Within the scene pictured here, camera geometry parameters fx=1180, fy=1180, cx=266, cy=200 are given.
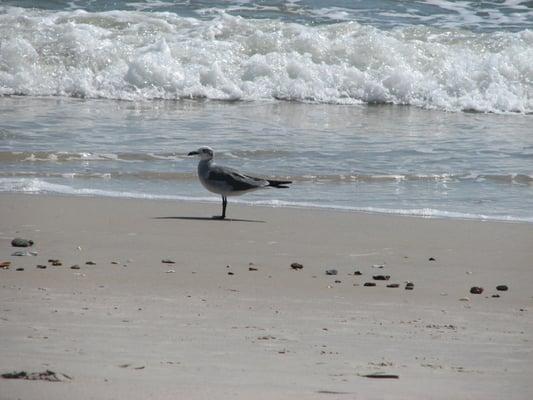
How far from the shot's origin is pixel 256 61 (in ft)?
55.0

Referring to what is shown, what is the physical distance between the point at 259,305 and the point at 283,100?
1058 cm

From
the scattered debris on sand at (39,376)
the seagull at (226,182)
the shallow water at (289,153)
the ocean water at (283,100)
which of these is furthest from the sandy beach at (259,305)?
the ocean water at (283,100)

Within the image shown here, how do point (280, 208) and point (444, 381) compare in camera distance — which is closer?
point (444, 381)

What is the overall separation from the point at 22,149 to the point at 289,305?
5820 mm

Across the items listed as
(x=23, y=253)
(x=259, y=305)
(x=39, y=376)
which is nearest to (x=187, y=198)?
(x=23, y=253)

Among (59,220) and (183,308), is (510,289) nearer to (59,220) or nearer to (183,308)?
(183,308)

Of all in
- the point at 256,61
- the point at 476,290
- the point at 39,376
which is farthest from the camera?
the point at 256,61

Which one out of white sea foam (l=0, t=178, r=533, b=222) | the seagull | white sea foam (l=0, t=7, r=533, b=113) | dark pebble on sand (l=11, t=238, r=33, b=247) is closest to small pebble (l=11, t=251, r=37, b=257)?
dark pebble on sand (l=11, t=238, r=33, b=247)

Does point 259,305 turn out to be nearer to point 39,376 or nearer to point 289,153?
point 39,376

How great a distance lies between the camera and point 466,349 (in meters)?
4.56

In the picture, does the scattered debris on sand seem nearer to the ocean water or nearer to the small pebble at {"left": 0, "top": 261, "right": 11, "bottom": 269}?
the small pebble at {"left": 0, "top": 261, "right": 11, "bottom": 269}

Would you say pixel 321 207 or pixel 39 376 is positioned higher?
pixel 39 376

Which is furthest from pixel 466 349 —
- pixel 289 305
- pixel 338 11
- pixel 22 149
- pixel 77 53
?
pixel 338 11

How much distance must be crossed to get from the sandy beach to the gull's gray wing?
0.65 ft
